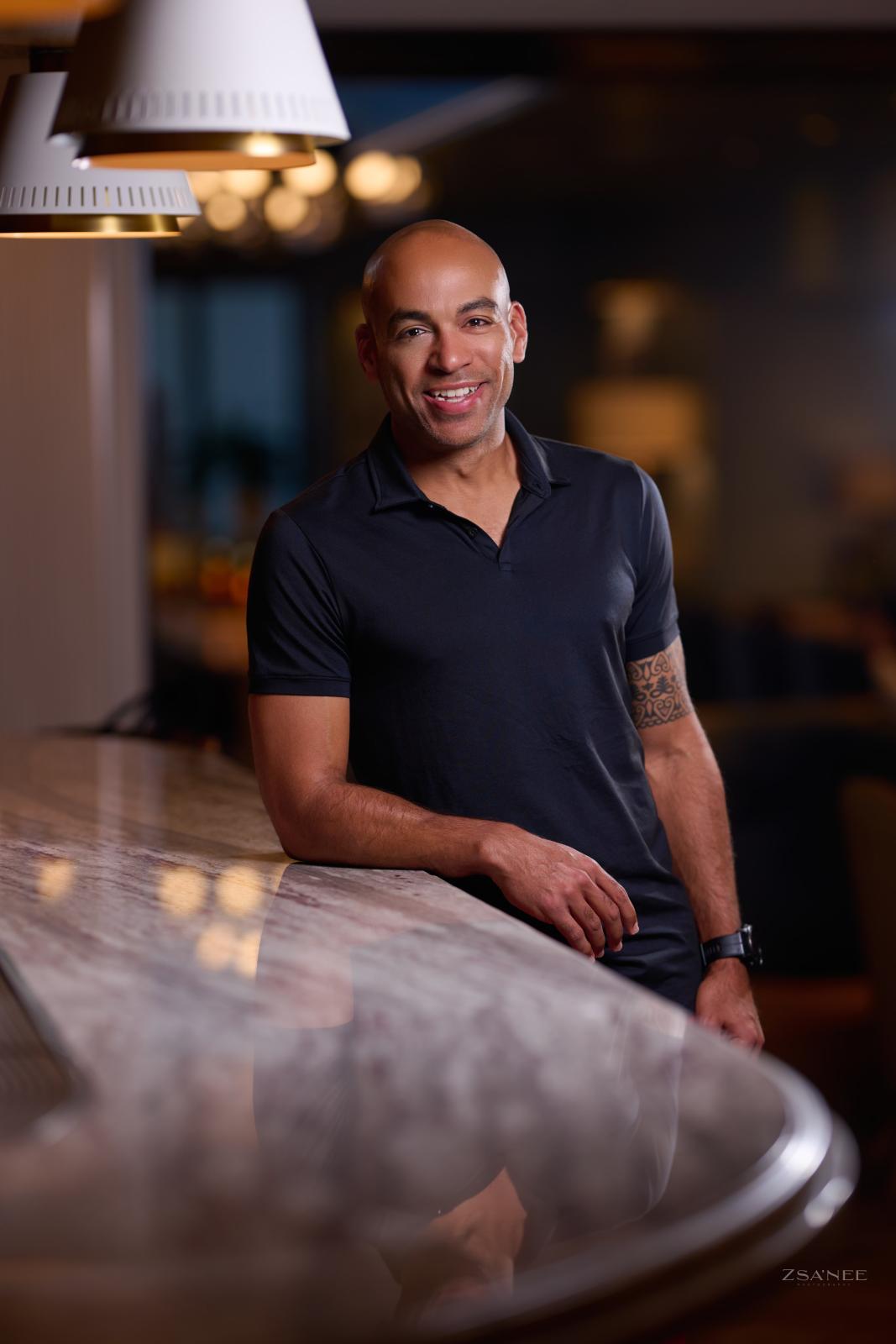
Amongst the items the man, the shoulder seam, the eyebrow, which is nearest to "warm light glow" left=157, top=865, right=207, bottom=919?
the man

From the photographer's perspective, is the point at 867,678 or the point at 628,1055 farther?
the point at 867,678

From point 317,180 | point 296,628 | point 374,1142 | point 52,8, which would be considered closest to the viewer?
point 374,1142

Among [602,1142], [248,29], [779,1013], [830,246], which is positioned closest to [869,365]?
[830,246]

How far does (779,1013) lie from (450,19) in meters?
2.86

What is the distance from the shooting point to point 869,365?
191 inches

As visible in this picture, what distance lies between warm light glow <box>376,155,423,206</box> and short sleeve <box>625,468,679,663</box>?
284 cm

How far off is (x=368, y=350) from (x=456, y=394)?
0.16 metres

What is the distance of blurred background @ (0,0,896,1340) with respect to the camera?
4.68 meters

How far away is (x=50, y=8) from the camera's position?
1668mm

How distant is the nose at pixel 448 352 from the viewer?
1934 millimetres

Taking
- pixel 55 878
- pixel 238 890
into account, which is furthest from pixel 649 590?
pixel 55 878

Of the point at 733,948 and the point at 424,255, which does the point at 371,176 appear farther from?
the point at 733,948

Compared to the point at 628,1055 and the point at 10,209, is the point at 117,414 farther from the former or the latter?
the point at 628,1055

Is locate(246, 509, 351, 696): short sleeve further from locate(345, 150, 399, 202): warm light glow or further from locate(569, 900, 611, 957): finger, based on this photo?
locate(345, 150, 399, 202): warm light glow
